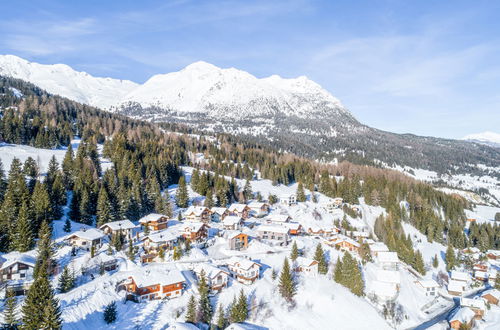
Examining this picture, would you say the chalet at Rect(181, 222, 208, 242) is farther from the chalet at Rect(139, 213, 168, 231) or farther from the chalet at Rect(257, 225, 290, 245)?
the chalet at Rect(257, 225, 290, 245)

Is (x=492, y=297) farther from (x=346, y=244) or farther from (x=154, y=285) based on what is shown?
(x=154, y=285)

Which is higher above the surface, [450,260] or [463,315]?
[450,260]

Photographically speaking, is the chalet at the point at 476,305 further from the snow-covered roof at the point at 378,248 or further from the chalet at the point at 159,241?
the chalet at the point at 159,241

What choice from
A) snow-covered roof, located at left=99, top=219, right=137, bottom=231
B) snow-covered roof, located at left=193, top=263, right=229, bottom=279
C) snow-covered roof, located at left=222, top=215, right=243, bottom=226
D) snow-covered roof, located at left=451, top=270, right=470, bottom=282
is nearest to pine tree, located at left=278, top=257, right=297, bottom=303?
snow-covered roof, located at left=193, top=263, right=229, bottom=279

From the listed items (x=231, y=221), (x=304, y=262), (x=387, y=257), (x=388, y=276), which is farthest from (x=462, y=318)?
(x=231, y=221)

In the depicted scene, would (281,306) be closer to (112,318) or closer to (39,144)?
(112,318)

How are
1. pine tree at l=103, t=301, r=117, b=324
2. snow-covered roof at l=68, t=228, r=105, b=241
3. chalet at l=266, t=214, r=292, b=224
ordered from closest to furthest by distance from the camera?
pine tree at l=103, t=301, r=117, b=324
snow-covered roof at l=68, t=228, r=105, b=241
chalet at l=266, t=214, r=292, b=224
